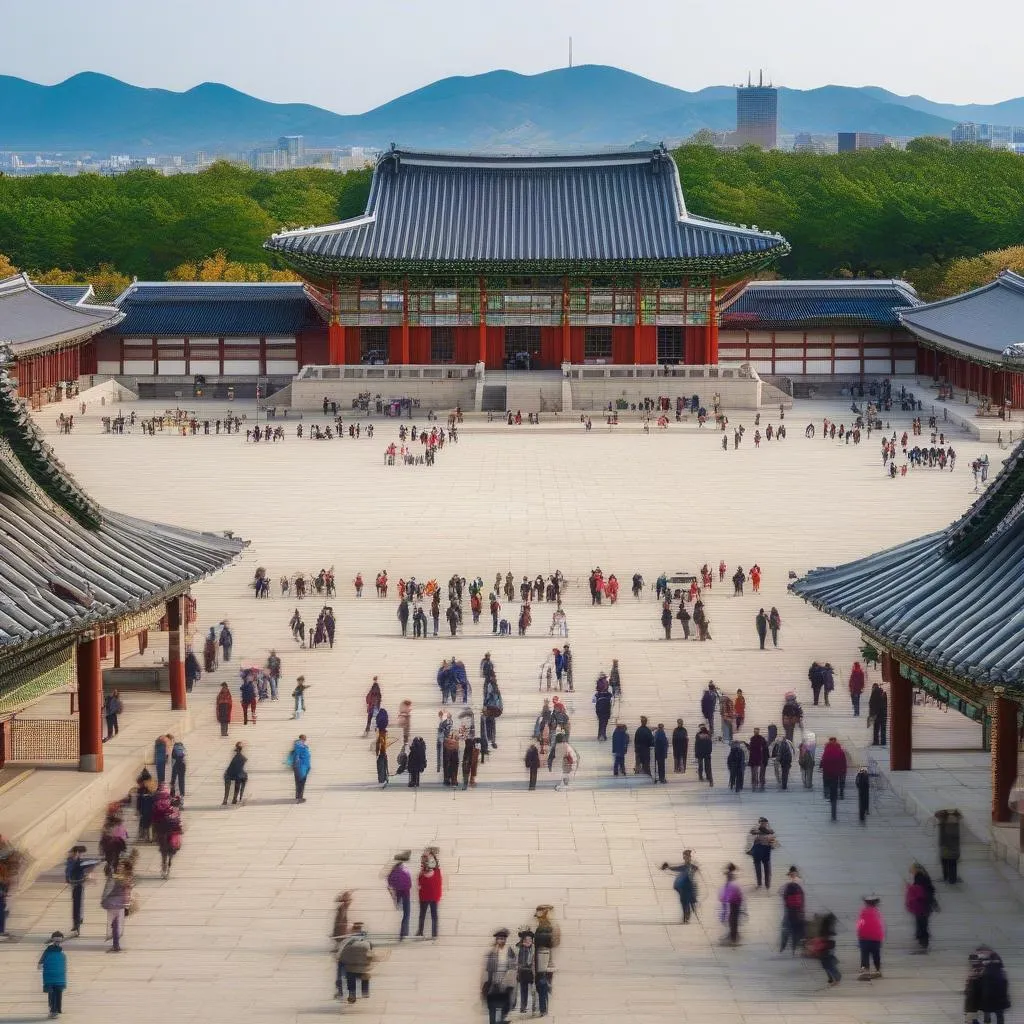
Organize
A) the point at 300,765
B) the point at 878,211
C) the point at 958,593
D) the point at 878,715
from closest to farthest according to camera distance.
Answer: the point at 958,593, the point at 300,765, the point at 878,715, the point at 878,211

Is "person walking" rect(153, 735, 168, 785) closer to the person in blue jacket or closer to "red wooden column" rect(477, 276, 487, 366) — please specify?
the person in blue jacket

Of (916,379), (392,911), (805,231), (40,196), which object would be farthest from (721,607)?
(40,196)

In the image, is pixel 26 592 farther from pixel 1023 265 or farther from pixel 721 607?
pixel 1023 265

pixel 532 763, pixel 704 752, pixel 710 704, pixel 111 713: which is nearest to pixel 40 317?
pixel 111 713

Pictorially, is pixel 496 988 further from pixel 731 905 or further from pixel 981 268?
pixel 981 268

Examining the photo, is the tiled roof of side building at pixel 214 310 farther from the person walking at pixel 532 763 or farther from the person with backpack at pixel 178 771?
the person walking at pixel 532 763

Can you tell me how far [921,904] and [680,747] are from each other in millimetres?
8393

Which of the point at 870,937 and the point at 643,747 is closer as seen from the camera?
the point at 870,937

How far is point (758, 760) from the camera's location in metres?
28.1

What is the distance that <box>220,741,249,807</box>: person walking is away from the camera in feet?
89.1

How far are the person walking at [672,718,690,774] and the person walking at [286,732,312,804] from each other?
18.8 feet

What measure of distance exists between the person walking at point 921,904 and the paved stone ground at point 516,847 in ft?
1.00

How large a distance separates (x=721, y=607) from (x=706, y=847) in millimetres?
18535

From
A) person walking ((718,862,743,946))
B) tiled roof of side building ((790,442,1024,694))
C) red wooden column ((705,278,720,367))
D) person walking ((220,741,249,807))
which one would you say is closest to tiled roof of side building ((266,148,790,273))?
red wooden column ((705,278,720,367))
